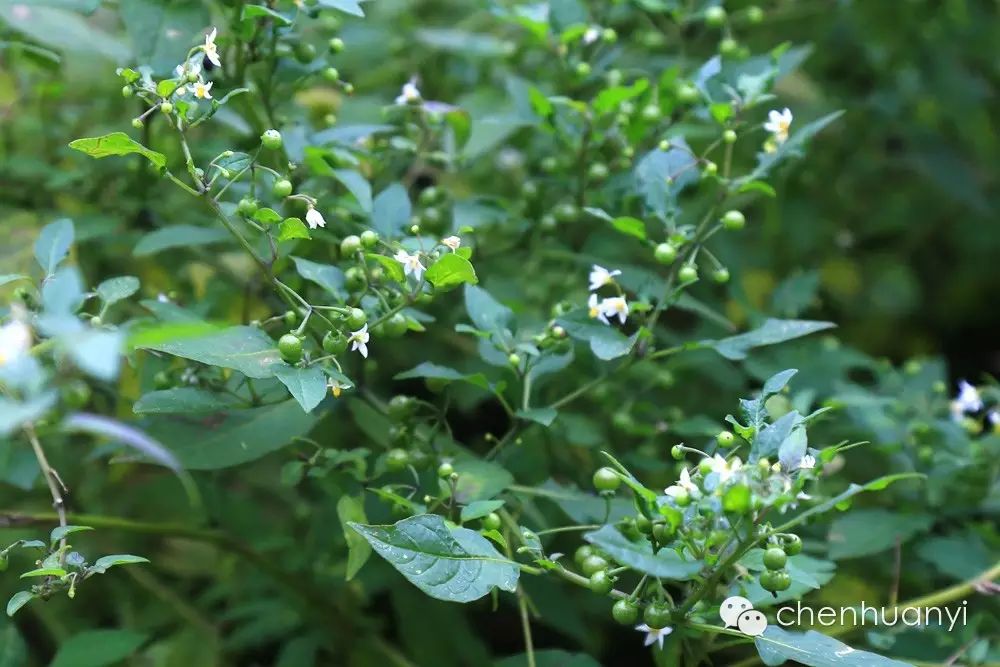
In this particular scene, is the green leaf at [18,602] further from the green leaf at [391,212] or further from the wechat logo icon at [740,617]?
the wechat logo icon at [740,617]

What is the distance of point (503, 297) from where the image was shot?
4.27 ft

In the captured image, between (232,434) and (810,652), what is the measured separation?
23.9 inches

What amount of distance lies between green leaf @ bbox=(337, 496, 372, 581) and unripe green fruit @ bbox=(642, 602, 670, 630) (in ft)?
0.91

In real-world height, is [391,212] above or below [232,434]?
above

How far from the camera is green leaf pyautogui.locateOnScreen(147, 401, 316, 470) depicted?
3.25ft

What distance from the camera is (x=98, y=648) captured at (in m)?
1.02

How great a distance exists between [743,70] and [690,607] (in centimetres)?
74

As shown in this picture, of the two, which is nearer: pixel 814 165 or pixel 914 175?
pixel 814 165

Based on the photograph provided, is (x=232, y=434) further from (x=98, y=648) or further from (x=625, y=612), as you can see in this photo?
(x=625, y=612)

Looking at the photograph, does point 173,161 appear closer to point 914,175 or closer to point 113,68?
point 113,68

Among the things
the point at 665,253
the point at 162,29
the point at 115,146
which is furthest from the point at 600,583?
the point at 162,29

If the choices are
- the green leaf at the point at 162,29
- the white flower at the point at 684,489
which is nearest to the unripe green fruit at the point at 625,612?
the white flower at the point at 684,489

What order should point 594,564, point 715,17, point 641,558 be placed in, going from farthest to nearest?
1. point 715,17
2. point 594,564
3. point 641,558

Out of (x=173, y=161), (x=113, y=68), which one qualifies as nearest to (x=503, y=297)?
(x=173, y=161)
